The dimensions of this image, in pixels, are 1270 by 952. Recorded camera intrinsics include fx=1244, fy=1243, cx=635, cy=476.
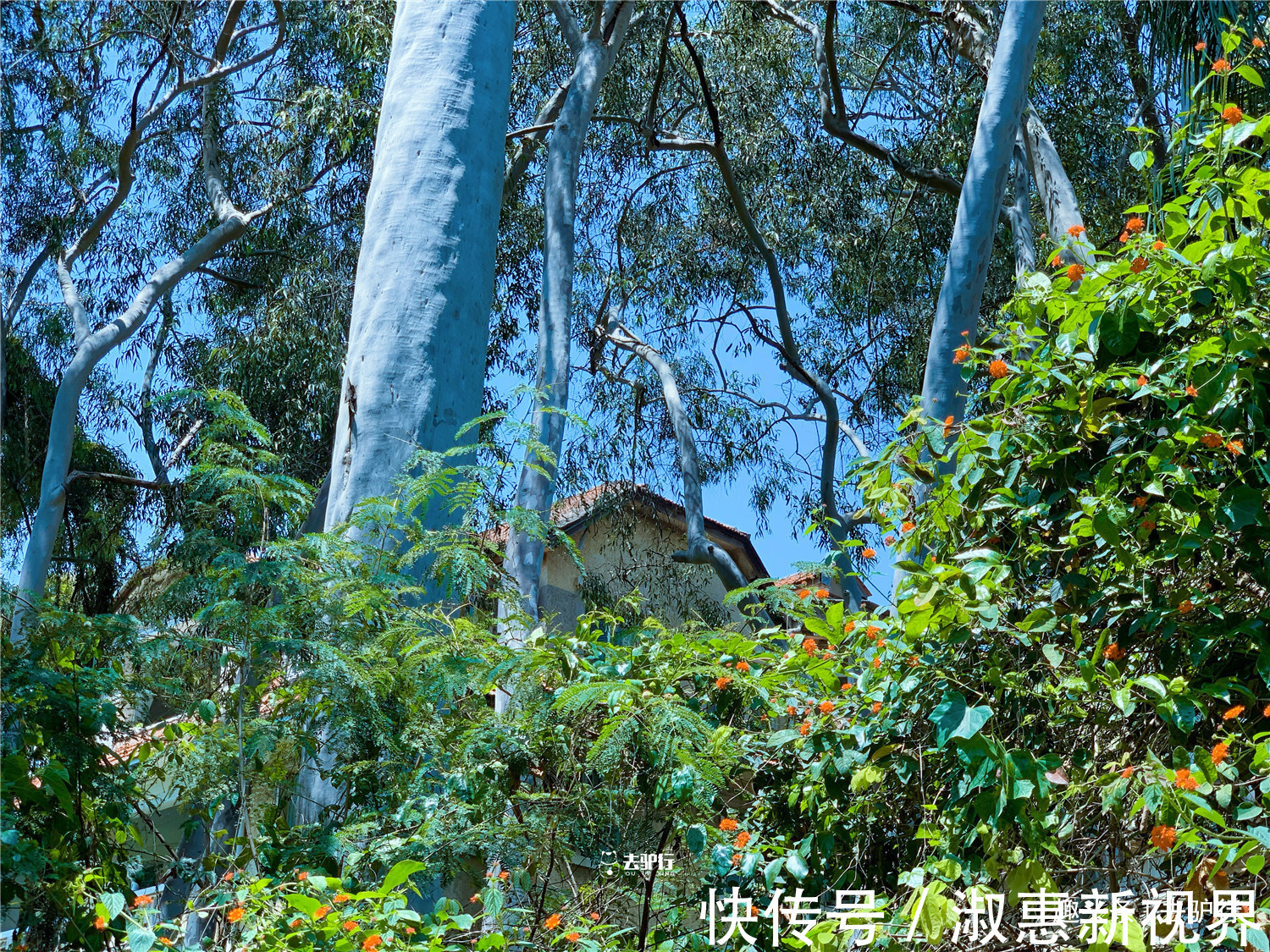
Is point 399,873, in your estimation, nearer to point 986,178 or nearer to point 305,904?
point 305,904

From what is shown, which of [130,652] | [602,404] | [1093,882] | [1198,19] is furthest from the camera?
[602,404]

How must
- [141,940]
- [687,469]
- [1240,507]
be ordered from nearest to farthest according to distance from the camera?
[141,940] → [1240,507] → [687,469]

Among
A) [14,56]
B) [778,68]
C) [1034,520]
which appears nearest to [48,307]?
[14,56]

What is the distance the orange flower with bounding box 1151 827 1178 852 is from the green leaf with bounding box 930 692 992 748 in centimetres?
31

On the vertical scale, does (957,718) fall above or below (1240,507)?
below

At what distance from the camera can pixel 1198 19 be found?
5.76m

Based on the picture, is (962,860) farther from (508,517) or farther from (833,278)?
(833,278)

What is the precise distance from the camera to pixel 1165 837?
6.40 feet

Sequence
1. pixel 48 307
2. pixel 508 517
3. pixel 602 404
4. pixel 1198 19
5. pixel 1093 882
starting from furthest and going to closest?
pixel 48 307, pixel 602 404, pixel 1198 19, pixel 508 517, pixel 1093 882

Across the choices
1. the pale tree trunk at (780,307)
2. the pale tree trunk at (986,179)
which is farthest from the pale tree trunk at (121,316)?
the pale tree trunk at (986,179)

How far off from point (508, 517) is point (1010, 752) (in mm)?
1147

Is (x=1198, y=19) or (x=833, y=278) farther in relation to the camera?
(x=833, y=278)

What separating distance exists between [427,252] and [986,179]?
3329mm

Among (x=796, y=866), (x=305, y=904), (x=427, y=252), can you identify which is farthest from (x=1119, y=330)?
(x=427, y=252)
